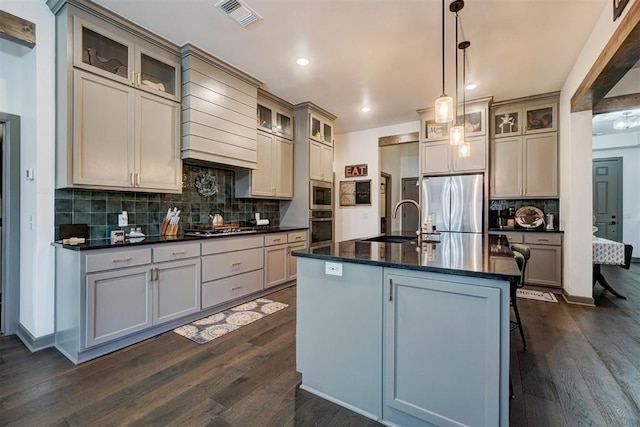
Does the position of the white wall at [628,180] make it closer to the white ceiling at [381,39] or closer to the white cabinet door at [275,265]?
the white ceiling at [381,39]

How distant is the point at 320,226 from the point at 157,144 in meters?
2.76

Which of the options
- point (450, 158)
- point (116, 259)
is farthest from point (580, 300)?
point (116, 259)

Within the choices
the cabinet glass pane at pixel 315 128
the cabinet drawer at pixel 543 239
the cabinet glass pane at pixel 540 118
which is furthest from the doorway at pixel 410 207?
the cabinet glass pane at pixel 315 128

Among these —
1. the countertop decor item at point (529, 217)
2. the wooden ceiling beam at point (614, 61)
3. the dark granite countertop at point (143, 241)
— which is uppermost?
the wooden ceiling beam at point (614, 61)

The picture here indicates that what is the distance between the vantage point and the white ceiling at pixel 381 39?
241cm

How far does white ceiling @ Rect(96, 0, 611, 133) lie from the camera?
Result: 2408 mm

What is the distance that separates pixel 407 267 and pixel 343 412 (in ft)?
3.06

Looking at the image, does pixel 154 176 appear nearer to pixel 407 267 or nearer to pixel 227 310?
pixel 227 310

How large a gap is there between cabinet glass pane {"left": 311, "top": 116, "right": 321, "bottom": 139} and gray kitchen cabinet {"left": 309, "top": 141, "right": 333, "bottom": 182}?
5.1 inches

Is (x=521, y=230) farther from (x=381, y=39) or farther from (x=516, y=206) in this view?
(x=381, y=39)

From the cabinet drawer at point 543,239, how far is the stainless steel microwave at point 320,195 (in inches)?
116

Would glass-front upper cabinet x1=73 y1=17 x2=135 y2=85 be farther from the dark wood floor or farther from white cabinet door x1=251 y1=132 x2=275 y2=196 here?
the dark wood floor

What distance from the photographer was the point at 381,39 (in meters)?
2.84

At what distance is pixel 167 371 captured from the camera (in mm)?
2111
